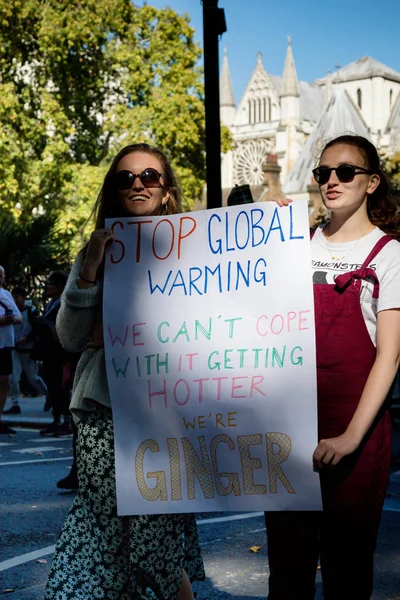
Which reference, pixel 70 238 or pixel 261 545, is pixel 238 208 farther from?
pixel 70 238

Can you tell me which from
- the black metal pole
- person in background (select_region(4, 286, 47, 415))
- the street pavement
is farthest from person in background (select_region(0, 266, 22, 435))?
the black metal pole

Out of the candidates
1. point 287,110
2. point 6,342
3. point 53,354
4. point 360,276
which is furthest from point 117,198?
point 287,110

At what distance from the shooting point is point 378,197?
3.17m

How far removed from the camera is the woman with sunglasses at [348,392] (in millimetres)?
2883

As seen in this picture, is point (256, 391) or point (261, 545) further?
point (261, 545)

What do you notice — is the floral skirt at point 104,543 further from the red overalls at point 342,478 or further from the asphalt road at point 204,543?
the asphalt road at point 204,543

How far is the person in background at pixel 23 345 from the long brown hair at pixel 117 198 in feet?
33.1

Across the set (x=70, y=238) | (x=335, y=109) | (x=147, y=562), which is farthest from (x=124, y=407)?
(x=335, y=109)

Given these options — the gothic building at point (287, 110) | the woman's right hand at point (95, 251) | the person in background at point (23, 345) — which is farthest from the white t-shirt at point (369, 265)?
the gothic building at point (287, 110)

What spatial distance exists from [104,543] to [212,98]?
22.3 ft

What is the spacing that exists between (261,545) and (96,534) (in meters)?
2.79

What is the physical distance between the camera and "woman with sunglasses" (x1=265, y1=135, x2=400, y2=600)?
9.46 feet

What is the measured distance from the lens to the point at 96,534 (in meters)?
3.21

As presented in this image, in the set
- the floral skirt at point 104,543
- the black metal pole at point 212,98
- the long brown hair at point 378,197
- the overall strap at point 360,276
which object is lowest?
the floral skirt at point 104,543
